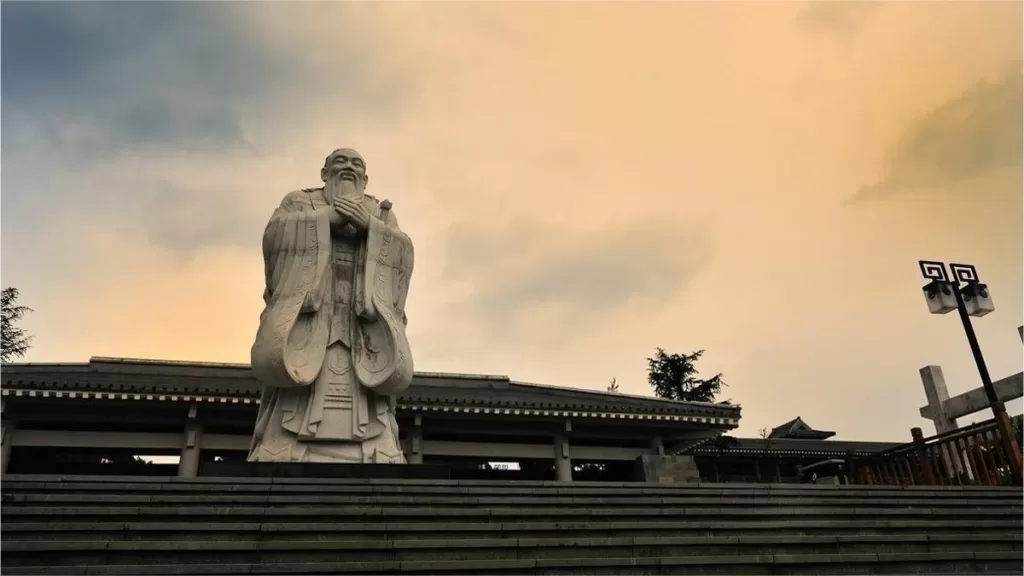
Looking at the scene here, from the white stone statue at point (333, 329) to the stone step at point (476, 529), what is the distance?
8.19 feet

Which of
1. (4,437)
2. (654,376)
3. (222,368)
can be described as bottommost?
(4,437)

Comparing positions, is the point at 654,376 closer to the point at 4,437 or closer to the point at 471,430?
the point at 471,430

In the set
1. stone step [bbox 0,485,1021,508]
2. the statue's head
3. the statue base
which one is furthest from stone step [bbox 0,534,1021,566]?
the statue's head

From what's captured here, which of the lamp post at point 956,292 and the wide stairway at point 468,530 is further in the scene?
the lamp post at point 956,292

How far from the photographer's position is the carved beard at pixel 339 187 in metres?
8.30

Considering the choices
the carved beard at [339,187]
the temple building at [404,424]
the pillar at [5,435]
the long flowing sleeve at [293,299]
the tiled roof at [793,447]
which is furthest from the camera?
the tiled roof at [793,447]

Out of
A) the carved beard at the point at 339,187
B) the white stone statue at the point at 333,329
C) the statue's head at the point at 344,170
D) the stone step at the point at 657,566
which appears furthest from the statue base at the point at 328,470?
the statue's head at the point at 344,170

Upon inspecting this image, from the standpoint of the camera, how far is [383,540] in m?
4.43

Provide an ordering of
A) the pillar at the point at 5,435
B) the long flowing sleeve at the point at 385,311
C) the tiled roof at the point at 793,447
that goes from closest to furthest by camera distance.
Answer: the long flowing sleeve at the point at 385,311
the pillar at the point at 5,435
the tiled roof at the point at 793,447

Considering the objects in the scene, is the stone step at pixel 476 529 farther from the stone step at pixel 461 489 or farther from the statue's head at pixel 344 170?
the statue's head at pixel 344 170

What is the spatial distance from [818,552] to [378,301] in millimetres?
5194

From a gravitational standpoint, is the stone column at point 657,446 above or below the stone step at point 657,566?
above

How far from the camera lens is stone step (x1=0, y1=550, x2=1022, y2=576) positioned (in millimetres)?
3943

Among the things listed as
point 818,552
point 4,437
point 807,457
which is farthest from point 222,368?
point 807,457
